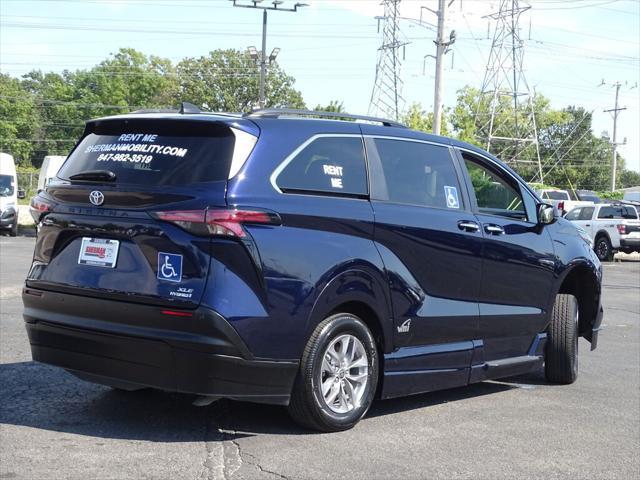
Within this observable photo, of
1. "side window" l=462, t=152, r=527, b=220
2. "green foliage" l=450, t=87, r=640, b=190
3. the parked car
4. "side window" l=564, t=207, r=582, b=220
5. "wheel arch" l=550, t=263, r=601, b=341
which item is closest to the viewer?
"side window" l=462, t=152, r=527, b=220

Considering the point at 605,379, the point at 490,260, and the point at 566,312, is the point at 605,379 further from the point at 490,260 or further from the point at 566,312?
the point at 490,260

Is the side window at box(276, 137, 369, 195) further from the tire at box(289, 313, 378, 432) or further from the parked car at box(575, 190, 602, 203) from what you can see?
the parked car at box(575, 190, 602, 203)

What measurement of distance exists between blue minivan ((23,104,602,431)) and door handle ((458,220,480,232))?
0.16 feet

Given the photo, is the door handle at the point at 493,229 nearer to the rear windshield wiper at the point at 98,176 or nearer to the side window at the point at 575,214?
the rear windshield wiper at the point at 98,176

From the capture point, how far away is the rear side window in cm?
503

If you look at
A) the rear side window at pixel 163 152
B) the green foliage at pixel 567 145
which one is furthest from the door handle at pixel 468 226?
the green foliage at pixel 567 145

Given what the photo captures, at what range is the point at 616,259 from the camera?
1221 inches

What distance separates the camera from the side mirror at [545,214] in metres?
7.12

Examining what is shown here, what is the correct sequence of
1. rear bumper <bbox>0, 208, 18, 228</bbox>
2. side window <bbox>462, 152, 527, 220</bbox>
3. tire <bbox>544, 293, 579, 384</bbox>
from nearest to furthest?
side window <bbox>462, 152, 527, 220</bbox> < tire <bbox>544, 293, 579, 384</bbox> < rear bumper <bbox>0, 208, 18, 228</bbox>

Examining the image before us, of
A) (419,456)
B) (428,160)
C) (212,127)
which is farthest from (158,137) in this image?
(419,456)

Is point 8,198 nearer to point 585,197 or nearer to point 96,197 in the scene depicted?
point 96,197

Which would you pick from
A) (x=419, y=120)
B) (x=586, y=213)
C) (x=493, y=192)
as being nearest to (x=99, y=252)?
(x=493, y=192)

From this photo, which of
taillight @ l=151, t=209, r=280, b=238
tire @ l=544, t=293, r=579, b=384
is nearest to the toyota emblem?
taillight @ l=151, t=209, r=280, b=238

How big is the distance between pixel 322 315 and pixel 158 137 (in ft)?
4.81
